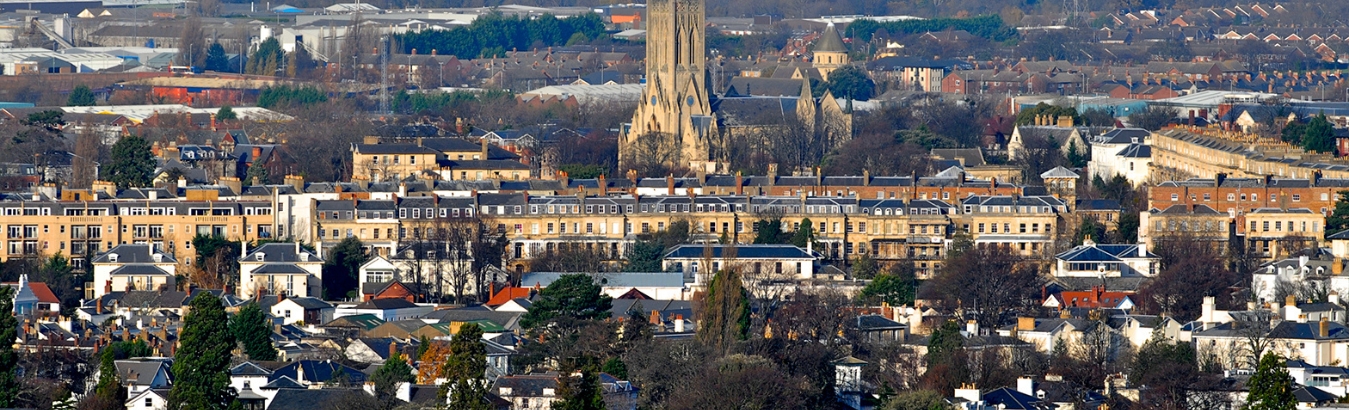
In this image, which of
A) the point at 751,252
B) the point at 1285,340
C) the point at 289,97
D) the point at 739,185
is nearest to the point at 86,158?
the point at 739,185

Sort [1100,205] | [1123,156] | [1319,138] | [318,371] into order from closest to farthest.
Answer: [318,371]
[1100,205]
[1319,138]
[1123,156]

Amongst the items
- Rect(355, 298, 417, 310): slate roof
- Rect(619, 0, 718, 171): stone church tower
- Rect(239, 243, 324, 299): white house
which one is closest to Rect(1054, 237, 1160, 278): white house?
Rect(355, 298, 417, 310): slate roof

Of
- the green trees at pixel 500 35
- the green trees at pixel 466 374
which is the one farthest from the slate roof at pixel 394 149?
the green trees at pixel 500 35

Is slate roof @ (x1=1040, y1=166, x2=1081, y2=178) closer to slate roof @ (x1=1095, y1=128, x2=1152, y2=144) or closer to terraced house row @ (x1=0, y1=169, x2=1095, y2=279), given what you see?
terraced house row @ (x1=0, y1=169, x2=1095, y2=279)

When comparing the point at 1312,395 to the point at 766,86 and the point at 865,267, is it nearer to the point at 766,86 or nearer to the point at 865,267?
the point at 865,267

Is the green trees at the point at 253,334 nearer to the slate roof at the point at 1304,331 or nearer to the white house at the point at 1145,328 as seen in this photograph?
the white house at the point at 1145,328

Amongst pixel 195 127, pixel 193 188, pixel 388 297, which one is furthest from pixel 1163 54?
pixel 388 297
